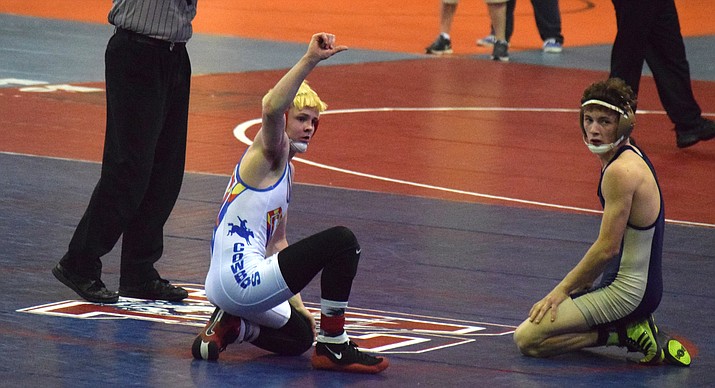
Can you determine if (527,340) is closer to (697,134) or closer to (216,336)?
(216,336)

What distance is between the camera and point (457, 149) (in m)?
12.1

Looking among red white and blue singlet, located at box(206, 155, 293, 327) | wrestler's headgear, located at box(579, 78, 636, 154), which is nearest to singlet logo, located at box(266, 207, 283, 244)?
red white and blue singlet, located at box(206, 155, 293, 327)

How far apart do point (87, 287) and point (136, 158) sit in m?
0.61

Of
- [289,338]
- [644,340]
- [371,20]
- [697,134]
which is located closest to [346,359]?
[289,338]

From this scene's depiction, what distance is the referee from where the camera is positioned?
681 cm

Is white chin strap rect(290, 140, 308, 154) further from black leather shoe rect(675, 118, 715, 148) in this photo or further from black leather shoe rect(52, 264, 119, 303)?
black leather shoe rect(675, 118, 715, 148)

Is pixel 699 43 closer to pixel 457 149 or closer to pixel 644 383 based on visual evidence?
pixel 457 149

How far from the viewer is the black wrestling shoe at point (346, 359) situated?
5.86 metres

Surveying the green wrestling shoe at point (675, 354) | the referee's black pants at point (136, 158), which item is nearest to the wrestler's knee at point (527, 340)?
the green wrestling shoe at point (675, 354)

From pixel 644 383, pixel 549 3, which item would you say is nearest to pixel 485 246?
pixel 644 383

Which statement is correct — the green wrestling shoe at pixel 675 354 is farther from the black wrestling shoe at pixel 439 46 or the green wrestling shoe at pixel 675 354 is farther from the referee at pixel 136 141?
the black wrestling shoe at pixel 439 46

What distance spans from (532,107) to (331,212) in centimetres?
556

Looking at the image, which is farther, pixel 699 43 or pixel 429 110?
pixel 699 43

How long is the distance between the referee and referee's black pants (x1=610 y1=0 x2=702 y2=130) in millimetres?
5814
